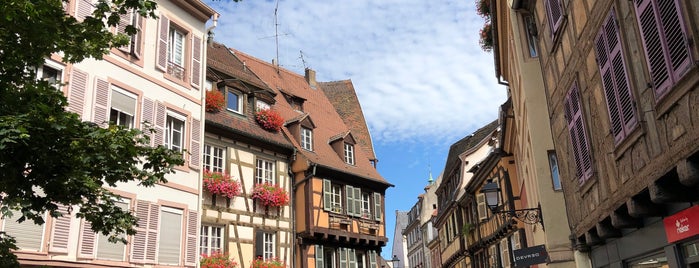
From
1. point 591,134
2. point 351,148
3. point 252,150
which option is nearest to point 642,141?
point 591,134

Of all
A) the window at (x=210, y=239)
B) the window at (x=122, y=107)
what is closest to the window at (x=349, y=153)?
the window at (x=210, y=239)

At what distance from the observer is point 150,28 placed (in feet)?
47.0

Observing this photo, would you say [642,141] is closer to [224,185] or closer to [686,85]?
[686,85]

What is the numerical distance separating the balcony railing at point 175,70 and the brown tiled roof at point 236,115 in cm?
200

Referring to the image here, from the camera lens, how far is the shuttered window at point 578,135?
7996 millimetres

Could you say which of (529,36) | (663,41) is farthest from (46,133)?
(529,36)

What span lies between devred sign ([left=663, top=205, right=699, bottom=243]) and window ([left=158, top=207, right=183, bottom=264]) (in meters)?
10.7

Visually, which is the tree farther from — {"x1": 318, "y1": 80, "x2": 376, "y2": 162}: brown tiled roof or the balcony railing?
{"x1": 318, "y1": 80, "x2": 376, "y2": 162}: brown tiled roof

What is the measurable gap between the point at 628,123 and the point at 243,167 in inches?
537

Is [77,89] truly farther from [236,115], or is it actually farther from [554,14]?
[554,14]

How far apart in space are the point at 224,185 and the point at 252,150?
215 cm

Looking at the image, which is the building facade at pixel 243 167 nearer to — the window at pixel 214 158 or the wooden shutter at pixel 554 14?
the window at pixel 214 158

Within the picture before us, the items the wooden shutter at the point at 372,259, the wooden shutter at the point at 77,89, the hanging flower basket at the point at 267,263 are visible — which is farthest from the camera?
the wooden shutter at the point at 372,259

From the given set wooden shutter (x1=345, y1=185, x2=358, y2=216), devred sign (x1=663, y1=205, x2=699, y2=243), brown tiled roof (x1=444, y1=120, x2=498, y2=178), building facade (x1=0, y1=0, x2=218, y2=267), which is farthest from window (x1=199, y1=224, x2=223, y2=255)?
brown tiled roof (x1=444, y1=120, x2=498, y2=178)
